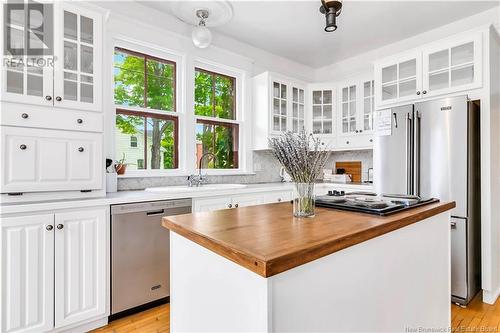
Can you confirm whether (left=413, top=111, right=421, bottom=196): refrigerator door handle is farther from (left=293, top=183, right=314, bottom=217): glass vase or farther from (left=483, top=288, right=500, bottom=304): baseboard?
(left=293, top=183, right=314, bottom=217): glass vase

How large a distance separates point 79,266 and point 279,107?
274 cm

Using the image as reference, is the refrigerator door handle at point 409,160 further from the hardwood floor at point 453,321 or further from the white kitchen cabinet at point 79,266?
the white kitchen cabinet at point 79,266

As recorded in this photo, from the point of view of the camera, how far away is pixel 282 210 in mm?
1443

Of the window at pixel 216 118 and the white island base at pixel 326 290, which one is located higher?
the window at pixel 216 118

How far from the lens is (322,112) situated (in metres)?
3.96

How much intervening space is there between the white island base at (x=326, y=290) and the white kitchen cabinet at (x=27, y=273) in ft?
3.35

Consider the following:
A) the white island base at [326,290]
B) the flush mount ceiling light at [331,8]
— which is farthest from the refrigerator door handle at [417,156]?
the flush mount ceiling light at [331,8]

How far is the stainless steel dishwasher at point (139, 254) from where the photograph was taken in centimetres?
198

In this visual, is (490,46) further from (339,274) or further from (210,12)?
(339,274)

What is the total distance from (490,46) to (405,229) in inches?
85.5

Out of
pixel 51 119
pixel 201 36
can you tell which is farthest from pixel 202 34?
pixel 51 119

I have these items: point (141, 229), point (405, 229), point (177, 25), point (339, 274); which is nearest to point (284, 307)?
point (339, 274)

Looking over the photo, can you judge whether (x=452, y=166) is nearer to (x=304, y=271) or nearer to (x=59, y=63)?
(x=304, y=271)

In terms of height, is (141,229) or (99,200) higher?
(99,200)
